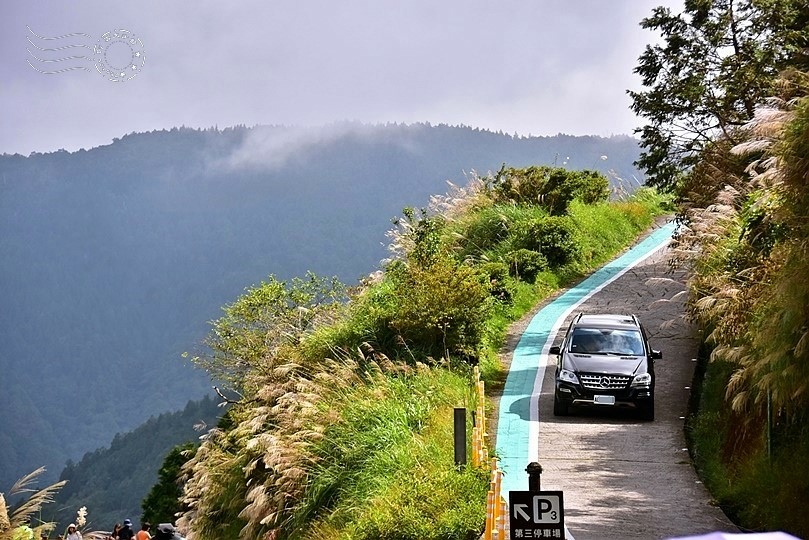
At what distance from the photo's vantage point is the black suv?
18.7 m

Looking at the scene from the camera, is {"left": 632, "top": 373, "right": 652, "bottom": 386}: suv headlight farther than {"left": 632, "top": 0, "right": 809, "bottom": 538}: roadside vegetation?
Yes

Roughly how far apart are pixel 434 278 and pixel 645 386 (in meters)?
6.39

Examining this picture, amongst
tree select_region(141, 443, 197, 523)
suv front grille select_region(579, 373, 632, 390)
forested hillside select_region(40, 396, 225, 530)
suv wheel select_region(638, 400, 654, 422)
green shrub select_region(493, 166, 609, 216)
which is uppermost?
green shrub select_region(493, 166, 609, 216)

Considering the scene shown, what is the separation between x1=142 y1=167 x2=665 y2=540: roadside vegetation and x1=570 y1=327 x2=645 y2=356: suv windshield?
2.17 m

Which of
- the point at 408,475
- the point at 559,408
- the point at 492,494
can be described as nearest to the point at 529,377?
the point at 559,408

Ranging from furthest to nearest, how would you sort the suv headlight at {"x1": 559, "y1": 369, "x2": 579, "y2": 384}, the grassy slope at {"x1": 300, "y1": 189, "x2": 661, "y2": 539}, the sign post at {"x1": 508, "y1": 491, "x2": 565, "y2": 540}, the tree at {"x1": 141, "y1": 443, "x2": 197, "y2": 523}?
the tree at {"x1": 141, "y1": 443, "x2": 197, "y2": 523}, the suv headlight at {"x1": 559, "y1": 369, "x2": 579, "y2": 384}, the grassy slope at {"x1": 300, "y1": 189, "x2": 661, "y2": 539}, the sign post at {"x1": 508, "y1": 491, "x2": 565, "y2": 540}

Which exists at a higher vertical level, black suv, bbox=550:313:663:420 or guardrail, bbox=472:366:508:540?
black suv, bbox=550:313:663:420

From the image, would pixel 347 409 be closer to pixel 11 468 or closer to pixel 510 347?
pixel 510 347

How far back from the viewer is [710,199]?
2400 cm

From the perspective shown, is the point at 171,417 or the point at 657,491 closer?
the point at 657,491

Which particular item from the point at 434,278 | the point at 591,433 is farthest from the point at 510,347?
the point at 591,433

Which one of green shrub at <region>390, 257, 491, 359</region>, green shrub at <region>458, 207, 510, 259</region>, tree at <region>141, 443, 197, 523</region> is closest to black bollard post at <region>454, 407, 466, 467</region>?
green shrub at <region>390, 257, 491, 359</region>

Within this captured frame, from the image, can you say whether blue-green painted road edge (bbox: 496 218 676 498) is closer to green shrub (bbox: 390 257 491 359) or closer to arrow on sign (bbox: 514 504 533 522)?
green shrub (bbox: 390 257 491 359)

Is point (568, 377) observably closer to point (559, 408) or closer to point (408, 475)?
point (559, 408)
